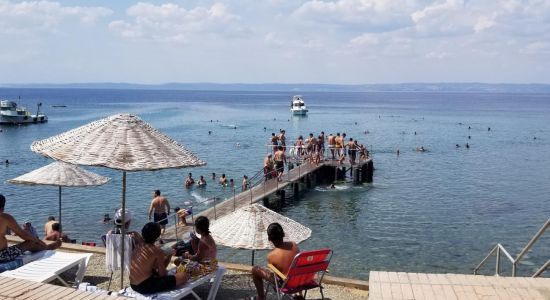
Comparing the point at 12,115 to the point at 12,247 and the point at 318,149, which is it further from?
the point at 12,247

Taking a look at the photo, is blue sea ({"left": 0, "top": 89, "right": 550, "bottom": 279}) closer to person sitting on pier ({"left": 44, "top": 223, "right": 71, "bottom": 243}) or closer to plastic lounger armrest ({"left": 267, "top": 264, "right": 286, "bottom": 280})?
person sitting on pier ({"left": 44, "top": 223, "right": 71, "bottom": 243})

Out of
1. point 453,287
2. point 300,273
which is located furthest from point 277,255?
point 453,287

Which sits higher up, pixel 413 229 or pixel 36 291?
pixel 36 291

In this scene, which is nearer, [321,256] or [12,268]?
[321,256]

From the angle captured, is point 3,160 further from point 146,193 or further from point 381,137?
point 381,137

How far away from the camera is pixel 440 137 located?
61.3 m

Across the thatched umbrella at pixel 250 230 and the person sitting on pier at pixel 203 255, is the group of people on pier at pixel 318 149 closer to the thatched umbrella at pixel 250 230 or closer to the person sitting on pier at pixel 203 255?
the thatched umbrella at pixel 250 230

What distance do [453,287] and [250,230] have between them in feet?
9.44

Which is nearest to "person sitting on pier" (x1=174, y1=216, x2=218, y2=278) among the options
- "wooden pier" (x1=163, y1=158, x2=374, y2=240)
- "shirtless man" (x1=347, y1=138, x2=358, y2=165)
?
"wooden pier" (x1=163, y1=158, x2=374, y2=240)

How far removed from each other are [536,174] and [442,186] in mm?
9557

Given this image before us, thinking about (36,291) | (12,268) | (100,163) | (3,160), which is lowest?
(3,160)

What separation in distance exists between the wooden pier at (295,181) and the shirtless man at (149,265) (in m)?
11.1

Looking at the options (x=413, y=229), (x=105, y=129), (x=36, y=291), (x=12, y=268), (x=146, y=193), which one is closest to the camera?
(x=36, y=291)

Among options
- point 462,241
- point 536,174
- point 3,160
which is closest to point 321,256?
point 462,241
